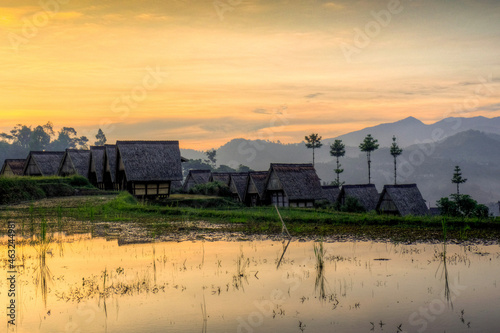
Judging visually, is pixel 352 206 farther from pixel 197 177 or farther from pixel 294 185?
pixel 197 177

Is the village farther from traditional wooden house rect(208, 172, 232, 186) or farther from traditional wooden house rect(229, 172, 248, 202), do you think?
traditional wooden house rect(208, 172, 232, 186)

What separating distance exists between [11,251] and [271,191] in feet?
87.0

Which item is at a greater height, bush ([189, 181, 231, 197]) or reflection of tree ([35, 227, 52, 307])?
bush ([189, 181, 231, 197])

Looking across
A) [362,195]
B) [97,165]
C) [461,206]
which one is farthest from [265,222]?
[97,165]

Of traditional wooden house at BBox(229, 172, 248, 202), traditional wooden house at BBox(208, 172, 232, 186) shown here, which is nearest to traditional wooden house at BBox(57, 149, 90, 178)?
traditional wooden house at BBox(208, 172, 232, 186)

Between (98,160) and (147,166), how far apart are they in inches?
317

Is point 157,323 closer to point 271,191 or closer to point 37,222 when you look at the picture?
point 37,222

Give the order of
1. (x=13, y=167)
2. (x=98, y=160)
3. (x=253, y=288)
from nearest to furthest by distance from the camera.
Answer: (x=253, y=288), (x=98, y=160), (x=13, y=167)

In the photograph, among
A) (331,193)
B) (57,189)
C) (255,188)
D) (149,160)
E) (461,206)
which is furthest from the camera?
(331,193)

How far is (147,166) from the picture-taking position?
31734 mm

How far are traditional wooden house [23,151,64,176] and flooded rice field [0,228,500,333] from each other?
3054 cm

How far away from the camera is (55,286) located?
8672mm

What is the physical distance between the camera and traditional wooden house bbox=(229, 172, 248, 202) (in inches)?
1604

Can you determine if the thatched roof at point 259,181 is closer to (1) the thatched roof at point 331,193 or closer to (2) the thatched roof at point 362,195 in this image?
(1) the thatched roof at point 331,193
